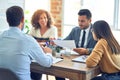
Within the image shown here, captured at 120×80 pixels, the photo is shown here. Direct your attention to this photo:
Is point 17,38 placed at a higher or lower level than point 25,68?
higher

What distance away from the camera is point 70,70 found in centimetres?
206

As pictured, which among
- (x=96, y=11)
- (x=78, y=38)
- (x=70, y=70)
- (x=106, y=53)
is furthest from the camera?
(x=96, y=11)

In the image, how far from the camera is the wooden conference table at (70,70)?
2021 mm

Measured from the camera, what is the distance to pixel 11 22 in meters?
1.95

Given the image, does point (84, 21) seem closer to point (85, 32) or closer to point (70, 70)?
point (85, 32)

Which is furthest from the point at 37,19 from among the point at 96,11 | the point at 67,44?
the point at 96,11

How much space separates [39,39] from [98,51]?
1.21m

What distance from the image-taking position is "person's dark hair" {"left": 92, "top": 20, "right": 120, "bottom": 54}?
225cm

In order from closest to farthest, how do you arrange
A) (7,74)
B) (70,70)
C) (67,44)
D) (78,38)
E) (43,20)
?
(7,74) < (70,70) < (67,44) < (78,38) < (43,20)

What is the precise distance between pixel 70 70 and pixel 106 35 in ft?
1.79

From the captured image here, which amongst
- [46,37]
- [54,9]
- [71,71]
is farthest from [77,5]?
[71,71]

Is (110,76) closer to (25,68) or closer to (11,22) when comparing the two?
(25,68)

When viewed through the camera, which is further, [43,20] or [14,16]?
[43,20]

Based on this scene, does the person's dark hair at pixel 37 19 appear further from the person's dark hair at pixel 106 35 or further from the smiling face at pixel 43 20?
the person's dark hair at pixel 106 35
